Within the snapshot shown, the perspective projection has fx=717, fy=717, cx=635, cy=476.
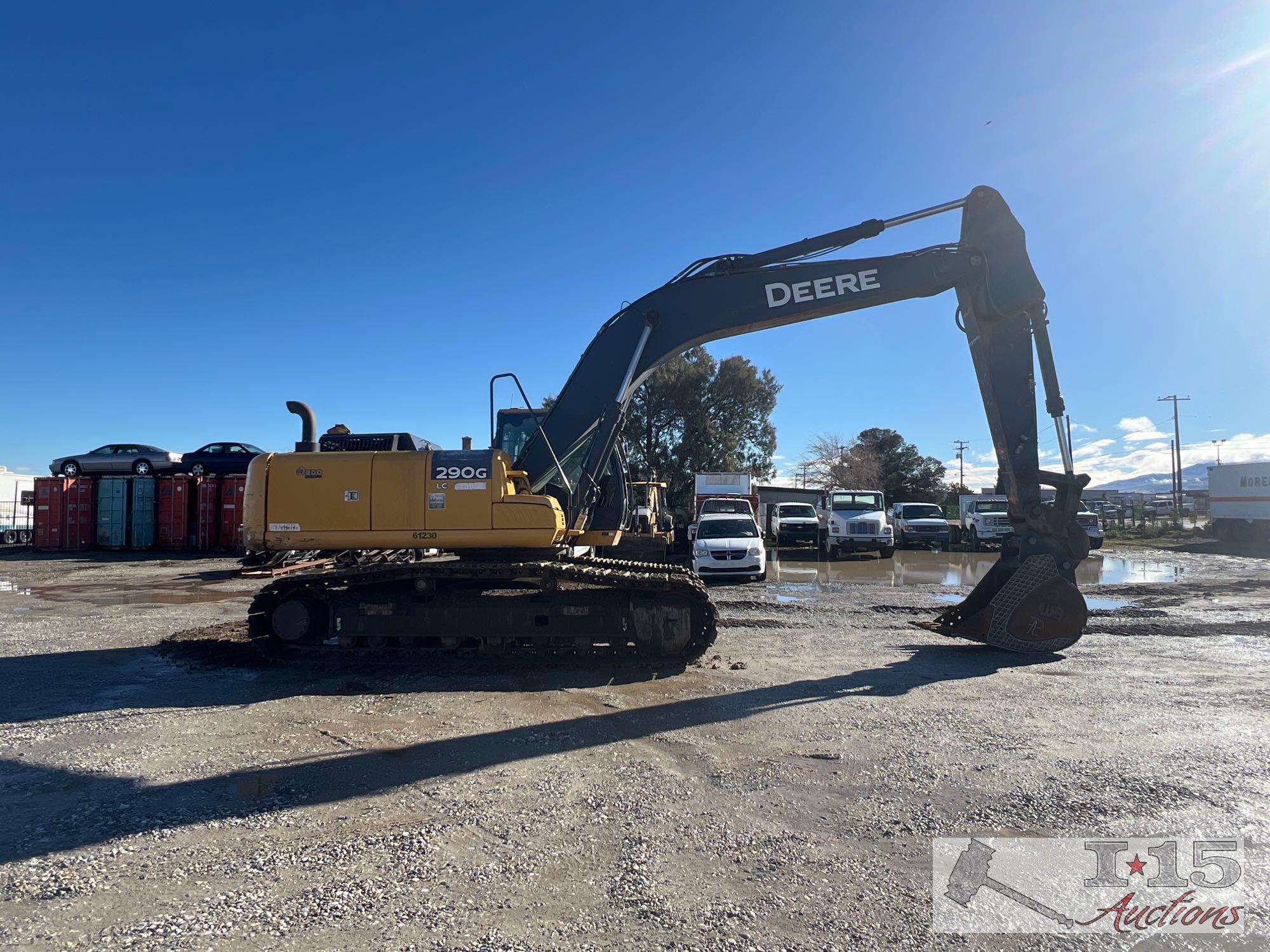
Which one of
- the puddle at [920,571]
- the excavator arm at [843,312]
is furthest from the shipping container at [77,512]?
the excavator arm at [843,312]

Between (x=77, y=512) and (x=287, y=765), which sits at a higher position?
(x=77, y=512)

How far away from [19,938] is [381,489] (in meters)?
5.10

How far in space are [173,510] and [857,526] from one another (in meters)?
22.6

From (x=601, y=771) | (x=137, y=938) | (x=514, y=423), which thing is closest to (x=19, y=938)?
(x=137, y=938)

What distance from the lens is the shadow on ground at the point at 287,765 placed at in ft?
13.9

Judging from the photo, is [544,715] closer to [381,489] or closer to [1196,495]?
[381,489]

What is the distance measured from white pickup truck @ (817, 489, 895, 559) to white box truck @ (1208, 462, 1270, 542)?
1739 cm

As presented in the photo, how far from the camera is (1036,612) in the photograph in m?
8.30

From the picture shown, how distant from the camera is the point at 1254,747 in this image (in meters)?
5.32

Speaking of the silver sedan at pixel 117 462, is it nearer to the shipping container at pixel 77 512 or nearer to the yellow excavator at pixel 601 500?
the shipping container at pixel 77 512

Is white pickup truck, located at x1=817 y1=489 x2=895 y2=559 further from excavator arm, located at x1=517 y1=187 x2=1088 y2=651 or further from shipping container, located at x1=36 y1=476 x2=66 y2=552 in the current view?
shipping container, located at x1=36 y1=476 x2=66 y2=552

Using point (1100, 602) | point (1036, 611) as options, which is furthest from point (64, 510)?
point (1100, 602)

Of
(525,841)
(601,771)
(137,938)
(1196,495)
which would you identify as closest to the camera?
(137,938)

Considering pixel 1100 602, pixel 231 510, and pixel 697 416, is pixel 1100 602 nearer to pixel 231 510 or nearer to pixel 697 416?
pixel 231 510
